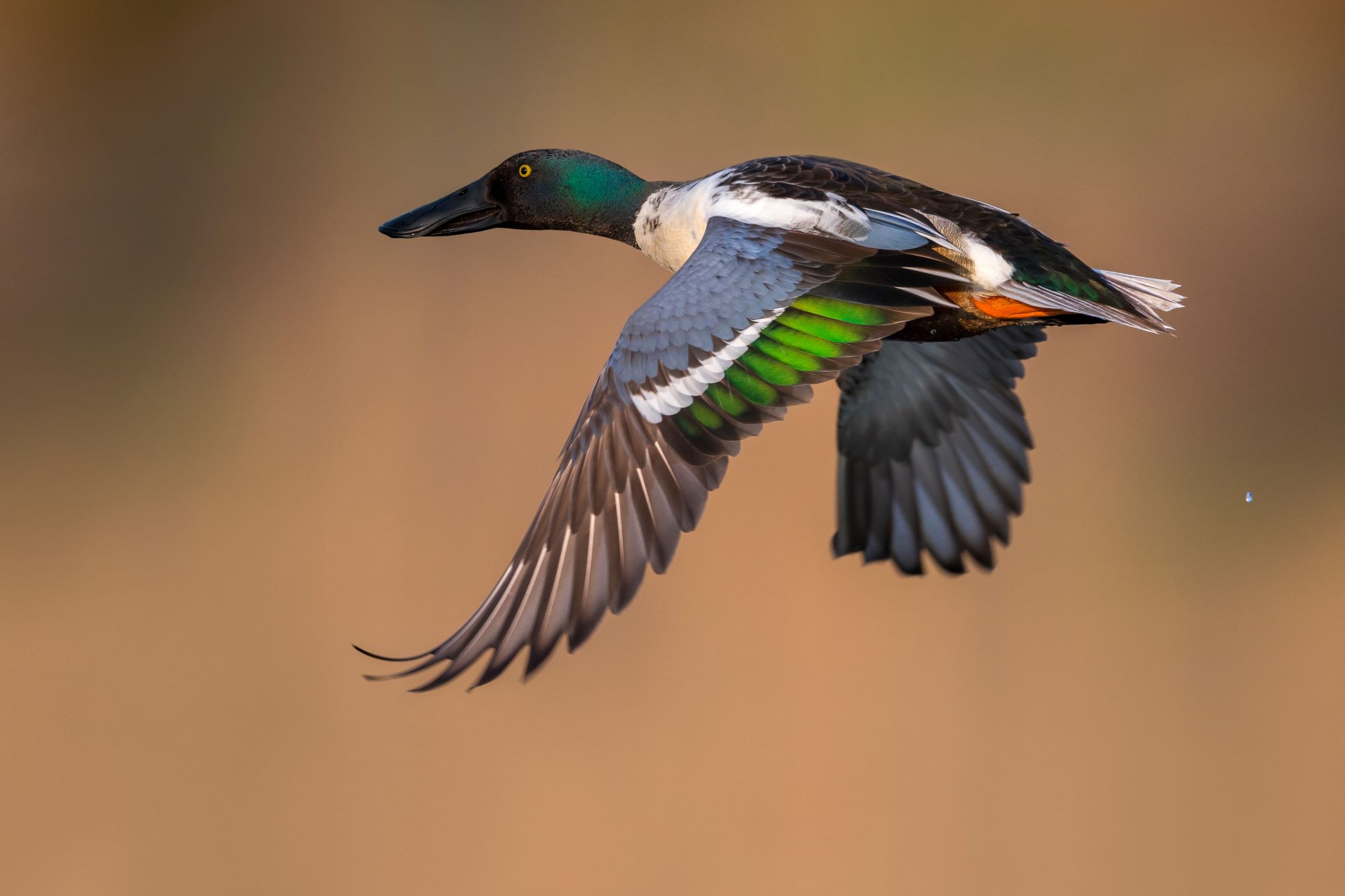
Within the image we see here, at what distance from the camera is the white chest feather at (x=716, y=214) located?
228cm

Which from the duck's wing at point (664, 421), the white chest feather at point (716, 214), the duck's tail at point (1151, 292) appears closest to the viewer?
the duck's wing at point (664, 421)

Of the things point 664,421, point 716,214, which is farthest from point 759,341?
point 716,214

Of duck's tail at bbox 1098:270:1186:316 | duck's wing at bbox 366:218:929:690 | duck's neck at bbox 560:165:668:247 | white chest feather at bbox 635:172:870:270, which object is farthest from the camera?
duck's neck at bbox 560:165:668:247

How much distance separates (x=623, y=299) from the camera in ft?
13.5

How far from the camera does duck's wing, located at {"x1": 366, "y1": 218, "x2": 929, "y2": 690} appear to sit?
2.04 meters

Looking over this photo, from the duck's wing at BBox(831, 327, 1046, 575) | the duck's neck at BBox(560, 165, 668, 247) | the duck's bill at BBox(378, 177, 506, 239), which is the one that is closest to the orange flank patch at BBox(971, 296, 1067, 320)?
the duck's wing at BBox(831, 327, 1046, 575)

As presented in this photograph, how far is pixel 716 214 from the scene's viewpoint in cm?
240

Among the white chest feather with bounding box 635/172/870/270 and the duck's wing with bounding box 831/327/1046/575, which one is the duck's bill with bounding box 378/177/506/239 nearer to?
the white chest feather with bounding box 635/172/870/270

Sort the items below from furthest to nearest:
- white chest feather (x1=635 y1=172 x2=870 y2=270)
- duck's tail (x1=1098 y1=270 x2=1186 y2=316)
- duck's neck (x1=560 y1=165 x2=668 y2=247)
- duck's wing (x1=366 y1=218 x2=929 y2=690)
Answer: duck's neck (x1=560 y1=165 x2=668 y2=247), duck's tail (x1=1098 y1=270 x2=1186 y2=316), white chest feather (x1=635 y1=172 x2=870 y2=270), duck's wing (x1=366 y1=218 x2=929 y2=690)

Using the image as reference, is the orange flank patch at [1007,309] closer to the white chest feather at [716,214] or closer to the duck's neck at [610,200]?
the white chest feather at [716,214]

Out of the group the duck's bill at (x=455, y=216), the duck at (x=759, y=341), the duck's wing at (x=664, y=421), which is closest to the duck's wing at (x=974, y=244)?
the duck at (x=759, y=341)

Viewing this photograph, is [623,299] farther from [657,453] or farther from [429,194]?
[657,453]

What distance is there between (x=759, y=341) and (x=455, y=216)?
95 centimetres

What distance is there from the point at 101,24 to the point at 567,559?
3.11m
